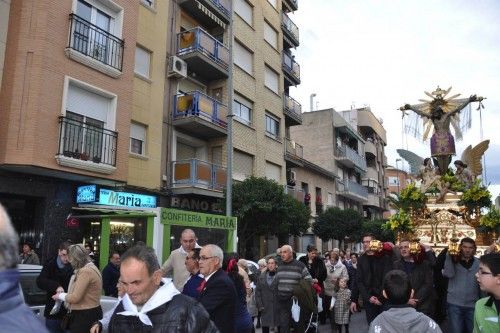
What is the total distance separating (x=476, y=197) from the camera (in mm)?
7617

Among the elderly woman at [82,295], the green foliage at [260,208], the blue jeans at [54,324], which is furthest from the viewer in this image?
the green foliage at [260,208]

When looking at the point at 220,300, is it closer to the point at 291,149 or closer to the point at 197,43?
the point at 197,43

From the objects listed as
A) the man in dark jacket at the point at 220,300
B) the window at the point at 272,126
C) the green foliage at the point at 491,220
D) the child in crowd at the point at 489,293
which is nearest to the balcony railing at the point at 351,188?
the window at the point at 272,126

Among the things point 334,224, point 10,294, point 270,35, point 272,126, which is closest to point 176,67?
point 272,126

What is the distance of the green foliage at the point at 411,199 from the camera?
26.5 ft

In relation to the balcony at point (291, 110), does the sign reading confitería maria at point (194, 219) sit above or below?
below

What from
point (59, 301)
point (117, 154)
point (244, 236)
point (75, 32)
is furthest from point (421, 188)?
point (244, 236)

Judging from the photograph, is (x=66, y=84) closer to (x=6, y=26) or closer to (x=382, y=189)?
(x=6, y=26)

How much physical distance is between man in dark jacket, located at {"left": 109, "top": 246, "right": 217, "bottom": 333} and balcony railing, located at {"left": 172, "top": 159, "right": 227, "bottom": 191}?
53.4 ft

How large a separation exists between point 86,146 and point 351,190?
29.9 m

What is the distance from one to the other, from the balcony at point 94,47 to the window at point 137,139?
102 inches

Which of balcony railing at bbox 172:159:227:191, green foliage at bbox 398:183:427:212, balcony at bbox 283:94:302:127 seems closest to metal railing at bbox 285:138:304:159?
balcony at bbox 283:94:302:127

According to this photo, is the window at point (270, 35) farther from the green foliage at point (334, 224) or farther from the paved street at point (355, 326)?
the paved street at point (355, 326)

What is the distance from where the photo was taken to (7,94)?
1335cm
